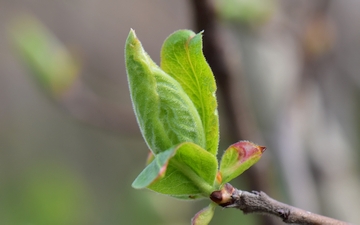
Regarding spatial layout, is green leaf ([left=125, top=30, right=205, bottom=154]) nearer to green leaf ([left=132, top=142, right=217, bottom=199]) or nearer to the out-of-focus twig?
green leaf ([left=132, top=142, right=217, bottom=199])

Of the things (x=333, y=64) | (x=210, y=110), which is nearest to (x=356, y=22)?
(x=333, y=64)

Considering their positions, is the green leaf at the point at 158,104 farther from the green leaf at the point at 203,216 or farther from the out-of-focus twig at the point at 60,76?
the out-of-focus twig at the point at 60,76

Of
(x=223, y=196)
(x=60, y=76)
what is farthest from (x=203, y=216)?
(x=60, y=76)

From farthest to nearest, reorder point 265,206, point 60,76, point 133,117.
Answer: point 133,117 < point 60,76 < point 265,206

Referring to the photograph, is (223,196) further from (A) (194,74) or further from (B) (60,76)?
(B) (60,76)

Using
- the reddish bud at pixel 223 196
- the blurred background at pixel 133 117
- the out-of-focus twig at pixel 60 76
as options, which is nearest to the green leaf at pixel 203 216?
the reddish bud at pixel 223 196

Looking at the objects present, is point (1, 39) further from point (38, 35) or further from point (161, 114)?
point (161, 114)
